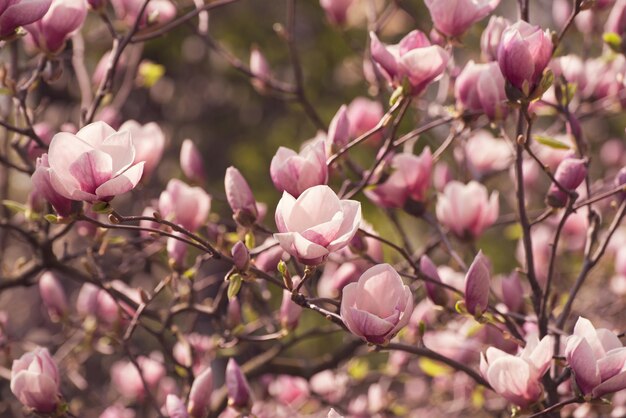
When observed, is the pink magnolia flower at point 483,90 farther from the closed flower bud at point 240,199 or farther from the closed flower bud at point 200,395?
the closed flower bud at point 200,395

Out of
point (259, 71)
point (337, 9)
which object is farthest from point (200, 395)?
point (337, 9)

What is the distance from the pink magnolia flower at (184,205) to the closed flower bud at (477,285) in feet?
1.90

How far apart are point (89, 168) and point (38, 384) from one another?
1.44 ft

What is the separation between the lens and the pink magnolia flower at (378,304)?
1.07 m

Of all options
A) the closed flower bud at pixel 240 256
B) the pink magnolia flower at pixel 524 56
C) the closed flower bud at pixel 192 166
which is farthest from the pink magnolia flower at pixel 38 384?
the pink magnolia flower at pixel 524 56

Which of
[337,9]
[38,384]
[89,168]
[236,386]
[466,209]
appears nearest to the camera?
[89,168]

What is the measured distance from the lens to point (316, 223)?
1.11 metres

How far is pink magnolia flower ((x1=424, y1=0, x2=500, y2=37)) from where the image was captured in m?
1.40

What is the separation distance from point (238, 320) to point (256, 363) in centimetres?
22

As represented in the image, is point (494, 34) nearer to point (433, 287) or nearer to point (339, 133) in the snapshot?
point (339, 133)

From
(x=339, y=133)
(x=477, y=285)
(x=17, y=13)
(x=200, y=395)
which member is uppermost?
(x=17, y=13)

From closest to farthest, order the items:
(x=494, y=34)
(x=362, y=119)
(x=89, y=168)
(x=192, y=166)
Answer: (x=89, y=168)
(x=494, y=34)
(x=192, y=166)
(x=362, y=119)

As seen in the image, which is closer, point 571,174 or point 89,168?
point 89,168

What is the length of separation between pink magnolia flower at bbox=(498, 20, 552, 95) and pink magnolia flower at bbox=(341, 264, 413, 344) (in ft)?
1.24
